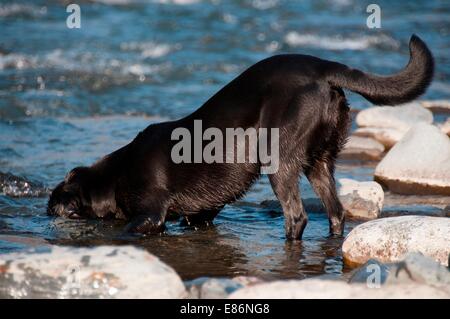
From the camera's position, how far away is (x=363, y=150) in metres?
9.34

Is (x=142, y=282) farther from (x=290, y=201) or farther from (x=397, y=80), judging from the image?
(x=397, y=80)

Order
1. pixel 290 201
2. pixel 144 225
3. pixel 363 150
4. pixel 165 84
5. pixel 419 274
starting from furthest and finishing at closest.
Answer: pixel 165 84 → pixel 363 150 → pixel 144 225 → pixel 290 201 → pixel 419 274

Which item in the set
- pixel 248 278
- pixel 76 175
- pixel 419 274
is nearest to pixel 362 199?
pixel 76 175

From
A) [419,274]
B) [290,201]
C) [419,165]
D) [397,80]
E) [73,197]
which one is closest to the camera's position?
[419,274]

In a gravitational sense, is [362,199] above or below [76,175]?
below

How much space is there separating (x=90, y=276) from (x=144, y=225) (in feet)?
6.48

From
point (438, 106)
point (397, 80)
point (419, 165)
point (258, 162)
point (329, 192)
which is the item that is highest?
point (397, 80)

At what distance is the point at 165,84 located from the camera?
509 inches

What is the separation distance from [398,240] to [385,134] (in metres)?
4.05

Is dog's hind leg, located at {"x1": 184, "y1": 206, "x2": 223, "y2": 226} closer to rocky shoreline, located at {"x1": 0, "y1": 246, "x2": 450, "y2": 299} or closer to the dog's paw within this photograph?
the dog's paw

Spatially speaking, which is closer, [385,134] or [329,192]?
[329,192]

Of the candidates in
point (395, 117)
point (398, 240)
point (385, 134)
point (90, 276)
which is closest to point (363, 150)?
point (385, 134)
